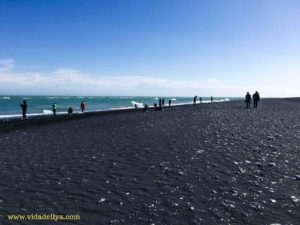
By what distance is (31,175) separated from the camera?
38.6ft

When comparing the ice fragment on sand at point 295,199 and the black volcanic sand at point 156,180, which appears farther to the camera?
the ice fragment on sand at point 295,199

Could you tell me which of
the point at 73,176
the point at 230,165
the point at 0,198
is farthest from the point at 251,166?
the point at 0,198

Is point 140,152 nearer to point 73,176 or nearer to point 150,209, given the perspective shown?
point 73,176

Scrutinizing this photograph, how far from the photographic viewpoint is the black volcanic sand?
8.06 metres

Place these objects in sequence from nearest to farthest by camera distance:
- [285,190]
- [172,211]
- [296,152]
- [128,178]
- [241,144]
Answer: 1. [172,211]
2. [285,190]
3. [128,178]
4. [296,152]
5. [241,144]

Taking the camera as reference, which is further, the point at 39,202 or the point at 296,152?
the point at 296,152

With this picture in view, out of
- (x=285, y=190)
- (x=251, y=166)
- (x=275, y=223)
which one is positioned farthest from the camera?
(x=251, y=166)

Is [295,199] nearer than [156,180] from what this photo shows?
Yes

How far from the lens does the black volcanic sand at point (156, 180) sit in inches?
318

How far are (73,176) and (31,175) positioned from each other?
181 cm

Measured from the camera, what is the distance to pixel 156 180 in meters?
11.0

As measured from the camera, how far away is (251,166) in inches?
501

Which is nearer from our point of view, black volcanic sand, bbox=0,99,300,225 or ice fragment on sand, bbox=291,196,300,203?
black volcanic sand, bbox=0,99,300,225

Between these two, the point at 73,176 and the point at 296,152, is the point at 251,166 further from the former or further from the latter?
the point at 73,176
